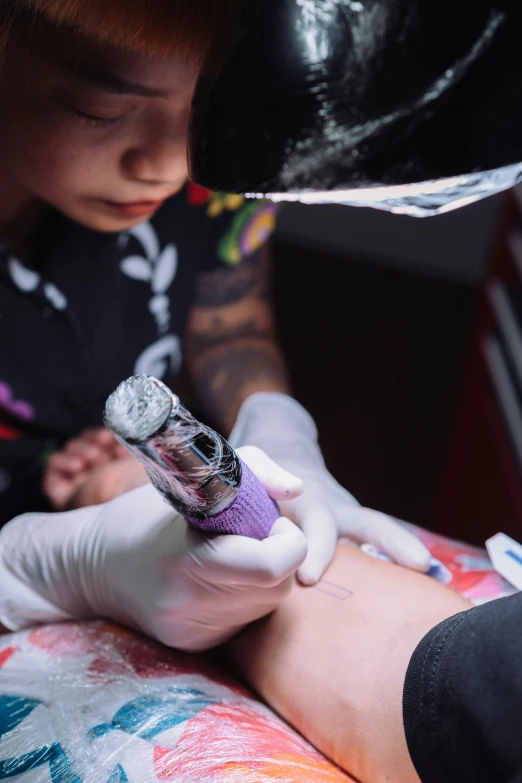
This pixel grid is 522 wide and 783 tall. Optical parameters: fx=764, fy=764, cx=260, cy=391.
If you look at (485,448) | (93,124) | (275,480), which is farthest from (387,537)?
(485,448)

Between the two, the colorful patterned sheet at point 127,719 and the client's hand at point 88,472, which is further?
the client's hand at point 88,472

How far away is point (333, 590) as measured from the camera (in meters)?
0.86

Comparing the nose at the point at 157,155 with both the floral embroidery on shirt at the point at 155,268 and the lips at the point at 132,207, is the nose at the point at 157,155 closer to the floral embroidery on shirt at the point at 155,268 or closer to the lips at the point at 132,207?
the lips at the point at 132,207

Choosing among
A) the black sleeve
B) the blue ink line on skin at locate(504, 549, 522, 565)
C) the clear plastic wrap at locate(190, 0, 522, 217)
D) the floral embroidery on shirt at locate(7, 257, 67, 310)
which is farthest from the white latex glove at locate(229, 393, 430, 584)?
the clear plastic wrap at locate(190, 0, 522, 217)

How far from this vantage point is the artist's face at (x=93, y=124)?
2.48 ft

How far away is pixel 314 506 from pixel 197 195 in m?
0.59

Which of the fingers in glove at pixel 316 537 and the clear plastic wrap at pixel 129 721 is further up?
the fingers in glove at pixel 316 537

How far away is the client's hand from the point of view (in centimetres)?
112

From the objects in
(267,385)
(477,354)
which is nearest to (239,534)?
(267,385)

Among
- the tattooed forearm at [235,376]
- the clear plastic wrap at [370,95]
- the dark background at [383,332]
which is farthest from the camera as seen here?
the dark background at [383,332]

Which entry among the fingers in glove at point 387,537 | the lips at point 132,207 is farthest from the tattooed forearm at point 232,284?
the fingers in glove at point 387,537

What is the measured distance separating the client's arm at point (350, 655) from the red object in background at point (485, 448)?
2.10ft

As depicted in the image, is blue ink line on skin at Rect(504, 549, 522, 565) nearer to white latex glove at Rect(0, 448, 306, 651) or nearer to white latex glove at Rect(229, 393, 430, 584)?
white latex glove at Rect(229, 393, 430, 584)

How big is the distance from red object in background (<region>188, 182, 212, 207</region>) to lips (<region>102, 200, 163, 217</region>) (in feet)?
1.12
